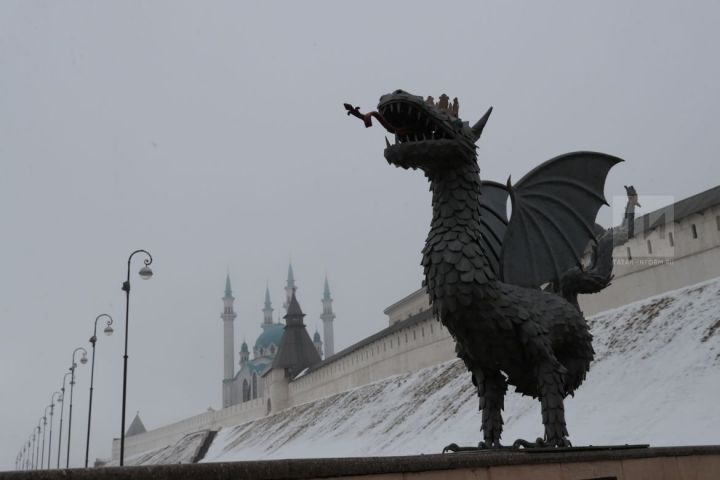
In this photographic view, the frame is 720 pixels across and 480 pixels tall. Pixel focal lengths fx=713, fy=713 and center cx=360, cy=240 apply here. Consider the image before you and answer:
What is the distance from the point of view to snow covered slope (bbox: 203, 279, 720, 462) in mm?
17984

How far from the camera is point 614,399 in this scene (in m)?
21.0

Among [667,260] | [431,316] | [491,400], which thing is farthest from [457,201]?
[431,316]

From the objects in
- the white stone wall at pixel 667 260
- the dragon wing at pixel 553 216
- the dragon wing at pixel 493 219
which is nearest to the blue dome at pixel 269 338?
the white stone wall at pixel 667 260

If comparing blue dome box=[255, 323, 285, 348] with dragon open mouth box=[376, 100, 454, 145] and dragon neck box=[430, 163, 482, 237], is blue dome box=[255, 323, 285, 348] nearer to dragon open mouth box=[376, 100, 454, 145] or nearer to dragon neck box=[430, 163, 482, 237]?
dragon neck box=[430, 163, 482, 237]

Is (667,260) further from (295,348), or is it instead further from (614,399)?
(295,348)

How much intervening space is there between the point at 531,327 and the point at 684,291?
73.8ft

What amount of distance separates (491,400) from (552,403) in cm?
59

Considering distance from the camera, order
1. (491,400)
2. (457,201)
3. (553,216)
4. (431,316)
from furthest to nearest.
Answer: (431,316) < (553,216) < (491,400) < (457,201)

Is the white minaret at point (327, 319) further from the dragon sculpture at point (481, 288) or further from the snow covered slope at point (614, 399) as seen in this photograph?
the dragon sculpture at point (481, 288)

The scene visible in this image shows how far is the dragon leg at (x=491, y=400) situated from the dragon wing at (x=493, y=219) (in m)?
1.01

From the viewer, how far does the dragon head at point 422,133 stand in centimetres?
605

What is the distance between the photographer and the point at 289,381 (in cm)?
6619

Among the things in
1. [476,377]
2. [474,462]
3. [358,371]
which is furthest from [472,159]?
[358,371]

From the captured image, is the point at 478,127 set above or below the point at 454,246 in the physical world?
above
